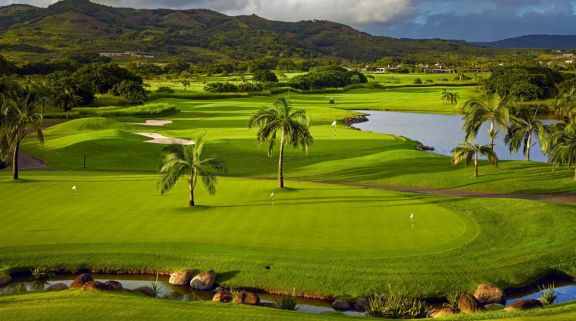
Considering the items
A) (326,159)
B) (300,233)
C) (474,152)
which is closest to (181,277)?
(300,233)

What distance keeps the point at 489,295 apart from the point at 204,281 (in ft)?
40.5

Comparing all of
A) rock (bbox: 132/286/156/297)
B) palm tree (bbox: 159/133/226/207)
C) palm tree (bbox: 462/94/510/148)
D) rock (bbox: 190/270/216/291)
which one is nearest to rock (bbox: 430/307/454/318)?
rock (bbox: 190/270/216/291)

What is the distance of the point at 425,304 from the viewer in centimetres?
2280

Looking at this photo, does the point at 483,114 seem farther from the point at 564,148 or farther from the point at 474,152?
the point at 564,148

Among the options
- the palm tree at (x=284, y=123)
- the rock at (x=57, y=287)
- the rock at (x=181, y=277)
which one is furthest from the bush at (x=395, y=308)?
the palm tree at (x=284, y=123)

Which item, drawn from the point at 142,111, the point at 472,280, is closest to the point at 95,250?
the point at 472,280

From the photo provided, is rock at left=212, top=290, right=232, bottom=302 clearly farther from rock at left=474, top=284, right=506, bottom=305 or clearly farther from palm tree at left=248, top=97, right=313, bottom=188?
palm tree at left=248, top=97, right=313, bottom=188

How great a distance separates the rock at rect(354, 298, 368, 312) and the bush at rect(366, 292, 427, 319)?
9.2 inches

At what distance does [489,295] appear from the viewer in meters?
23.2

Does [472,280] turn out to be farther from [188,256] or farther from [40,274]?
[40,274]

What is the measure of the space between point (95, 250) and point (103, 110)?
81907 mm

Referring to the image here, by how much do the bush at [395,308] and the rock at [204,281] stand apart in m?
7.09

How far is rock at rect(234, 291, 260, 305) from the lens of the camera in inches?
858

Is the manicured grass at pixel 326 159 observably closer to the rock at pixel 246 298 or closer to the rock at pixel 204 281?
the rock at pixel 204 281
